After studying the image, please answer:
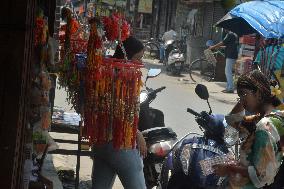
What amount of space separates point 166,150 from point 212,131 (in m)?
0.83

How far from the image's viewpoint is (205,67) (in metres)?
18.8

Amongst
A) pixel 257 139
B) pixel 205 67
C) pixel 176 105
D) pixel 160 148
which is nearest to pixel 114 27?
pixel 257 139

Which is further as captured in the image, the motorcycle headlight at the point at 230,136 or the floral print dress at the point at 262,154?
the motorcycle headlight at the point at 230,136

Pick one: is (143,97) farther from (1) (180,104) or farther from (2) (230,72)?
(2) (230,72)

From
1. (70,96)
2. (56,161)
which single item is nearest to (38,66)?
(70,96)

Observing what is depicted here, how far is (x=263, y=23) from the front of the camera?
8148 mm

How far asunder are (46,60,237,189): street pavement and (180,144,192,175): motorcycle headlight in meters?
1.68

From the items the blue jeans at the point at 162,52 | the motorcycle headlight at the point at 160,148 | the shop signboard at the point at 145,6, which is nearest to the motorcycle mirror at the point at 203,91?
the motorcycle headlight at the point at 160,148

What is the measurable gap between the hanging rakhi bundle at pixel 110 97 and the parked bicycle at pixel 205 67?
14196mm

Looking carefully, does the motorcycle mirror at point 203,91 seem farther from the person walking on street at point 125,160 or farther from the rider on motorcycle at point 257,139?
the rider on motorcycle at point 257,139

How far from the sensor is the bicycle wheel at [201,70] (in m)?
18.4

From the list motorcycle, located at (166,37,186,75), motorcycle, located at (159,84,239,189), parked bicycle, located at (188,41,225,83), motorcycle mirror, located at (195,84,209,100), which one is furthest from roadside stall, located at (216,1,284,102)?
motorcycle, located at (166,37,186,75)

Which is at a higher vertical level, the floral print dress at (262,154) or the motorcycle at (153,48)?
the floral print dress at (262,154)

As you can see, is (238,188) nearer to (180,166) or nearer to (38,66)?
(180,166)
